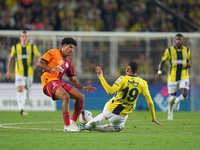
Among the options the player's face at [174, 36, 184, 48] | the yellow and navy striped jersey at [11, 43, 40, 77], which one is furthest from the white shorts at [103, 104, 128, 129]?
the yellow and navy striped jersey at [11, 43, 40, 77]

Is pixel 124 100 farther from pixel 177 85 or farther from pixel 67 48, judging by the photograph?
pixel 177 85

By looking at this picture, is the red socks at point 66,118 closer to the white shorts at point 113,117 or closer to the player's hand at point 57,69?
the white shorts at point 113,117

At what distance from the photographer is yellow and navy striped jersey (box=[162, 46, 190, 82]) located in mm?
15148

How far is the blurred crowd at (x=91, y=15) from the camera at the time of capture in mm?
22248

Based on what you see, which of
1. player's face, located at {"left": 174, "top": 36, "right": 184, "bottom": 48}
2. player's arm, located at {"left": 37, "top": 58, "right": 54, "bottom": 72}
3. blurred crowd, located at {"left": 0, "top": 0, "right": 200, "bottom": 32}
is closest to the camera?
player's arm, located at {"left": 37, "top": 58, "right": 54, "bottom": 72}

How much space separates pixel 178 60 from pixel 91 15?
28.1 feet

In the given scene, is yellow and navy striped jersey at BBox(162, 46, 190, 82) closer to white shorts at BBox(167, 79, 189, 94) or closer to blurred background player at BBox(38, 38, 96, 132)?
white shorts at BBox(167, 79, 189, 94)

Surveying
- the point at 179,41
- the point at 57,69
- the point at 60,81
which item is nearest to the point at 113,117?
the point at 60,81

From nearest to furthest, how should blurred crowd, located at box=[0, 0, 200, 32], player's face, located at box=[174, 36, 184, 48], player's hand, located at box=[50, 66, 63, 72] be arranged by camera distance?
player's hand, located at box=[50, 66, 63, 72] < player's face, located at box=[174, 36, 184, 48] < blurred crowd, located at box=[0, 0, 200, 32]

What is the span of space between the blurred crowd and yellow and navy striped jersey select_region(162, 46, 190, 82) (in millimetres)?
7352

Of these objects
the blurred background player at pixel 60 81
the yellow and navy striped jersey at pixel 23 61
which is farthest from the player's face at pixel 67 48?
the yellow and navy striped jersey at pixel 23 61

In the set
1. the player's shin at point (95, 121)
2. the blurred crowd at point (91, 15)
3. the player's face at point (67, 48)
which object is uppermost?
the blurred crowd at point (91, 15)

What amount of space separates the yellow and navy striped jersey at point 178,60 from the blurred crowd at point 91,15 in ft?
24.1

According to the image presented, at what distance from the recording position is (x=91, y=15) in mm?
23047
